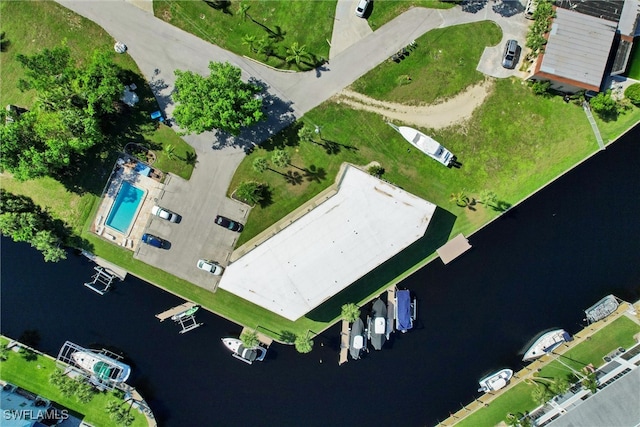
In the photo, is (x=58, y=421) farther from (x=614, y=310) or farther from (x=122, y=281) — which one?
(x=614, y=310)

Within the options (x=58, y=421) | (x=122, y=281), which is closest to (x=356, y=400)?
(x=122, y=281)

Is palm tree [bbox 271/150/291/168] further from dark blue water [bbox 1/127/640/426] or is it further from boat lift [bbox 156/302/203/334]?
dark blue water [bbox 1/127/640/426]

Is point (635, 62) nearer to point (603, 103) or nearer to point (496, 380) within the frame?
point (603, 103)

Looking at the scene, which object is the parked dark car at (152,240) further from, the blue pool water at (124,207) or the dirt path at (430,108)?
the dirt path at (430,108)

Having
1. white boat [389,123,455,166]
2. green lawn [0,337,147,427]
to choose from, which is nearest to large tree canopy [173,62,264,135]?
white boat [389,123,455,166]

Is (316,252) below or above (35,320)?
above

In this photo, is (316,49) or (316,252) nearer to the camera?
(316,252)
